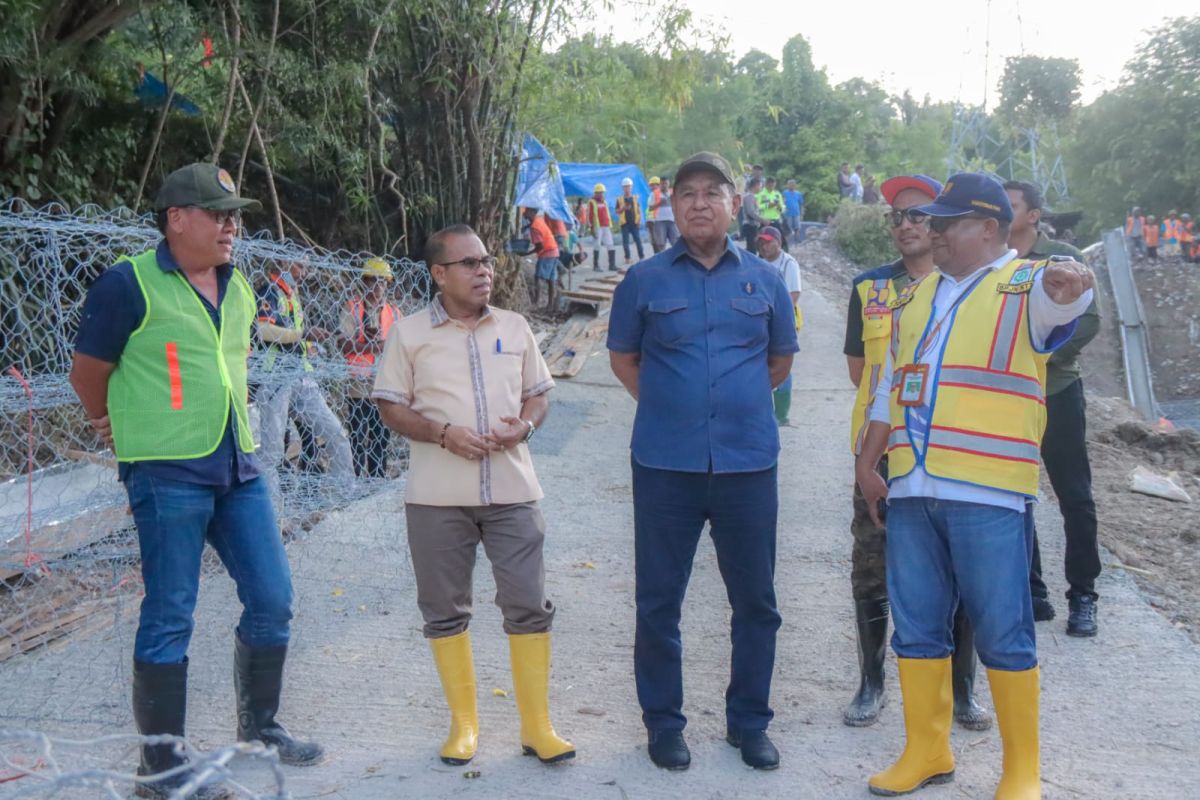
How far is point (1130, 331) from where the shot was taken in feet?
65.0

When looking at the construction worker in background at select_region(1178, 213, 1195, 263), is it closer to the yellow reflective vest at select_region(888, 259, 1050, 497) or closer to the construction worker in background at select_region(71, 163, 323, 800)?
the yellow reflective vest at select_region(888, 259, 1050, 497)

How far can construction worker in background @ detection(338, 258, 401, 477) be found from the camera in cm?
630

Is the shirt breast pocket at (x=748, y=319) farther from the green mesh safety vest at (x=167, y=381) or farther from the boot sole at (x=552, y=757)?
the green mesh safety vest at (x=167, y=381)

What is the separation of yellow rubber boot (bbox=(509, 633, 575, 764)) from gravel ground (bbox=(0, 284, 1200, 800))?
0.20 feet

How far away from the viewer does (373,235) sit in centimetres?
1161

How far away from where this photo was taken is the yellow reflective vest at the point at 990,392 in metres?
3.28

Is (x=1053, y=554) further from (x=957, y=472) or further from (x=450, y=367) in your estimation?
(x=450, y=367)

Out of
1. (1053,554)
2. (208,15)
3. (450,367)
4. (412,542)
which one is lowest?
(1053,554)

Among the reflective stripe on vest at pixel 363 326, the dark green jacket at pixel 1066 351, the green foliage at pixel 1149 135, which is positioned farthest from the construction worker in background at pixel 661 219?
the green foliage at pixel 1149 135

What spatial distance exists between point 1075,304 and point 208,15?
777 cm

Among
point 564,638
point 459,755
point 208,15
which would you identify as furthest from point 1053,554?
point 208,15

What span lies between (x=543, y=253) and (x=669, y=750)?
12400 mm

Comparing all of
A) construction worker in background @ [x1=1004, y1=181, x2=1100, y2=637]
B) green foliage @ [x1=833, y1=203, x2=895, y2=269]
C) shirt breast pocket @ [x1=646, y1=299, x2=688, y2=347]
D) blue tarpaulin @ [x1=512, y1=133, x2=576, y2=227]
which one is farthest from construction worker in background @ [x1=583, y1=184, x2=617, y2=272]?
shirt breast pocket @ [x1=646, y1=299, x2=688, y2=347]

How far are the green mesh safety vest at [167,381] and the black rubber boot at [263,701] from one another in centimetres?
70
